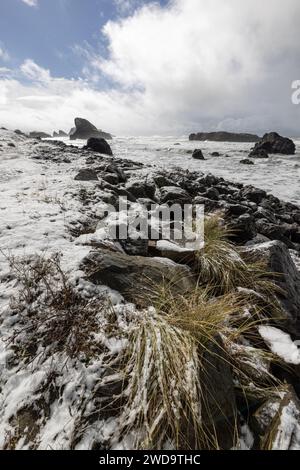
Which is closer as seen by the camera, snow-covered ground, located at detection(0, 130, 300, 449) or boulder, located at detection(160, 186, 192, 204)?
snow-covered ground, located at detection(0, 130, 300, 449)

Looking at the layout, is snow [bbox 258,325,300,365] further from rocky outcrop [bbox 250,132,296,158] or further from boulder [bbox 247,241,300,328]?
rocky outcrop [bbox 250,132,296,158]

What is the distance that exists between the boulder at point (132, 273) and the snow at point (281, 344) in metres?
0.80

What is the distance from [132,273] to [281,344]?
1478mm

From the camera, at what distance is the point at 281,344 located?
7.45 feet

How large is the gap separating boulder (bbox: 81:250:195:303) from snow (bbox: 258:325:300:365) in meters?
0.80

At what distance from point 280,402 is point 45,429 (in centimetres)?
151

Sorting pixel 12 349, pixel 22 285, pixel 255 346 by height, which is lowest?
pixel 255 346

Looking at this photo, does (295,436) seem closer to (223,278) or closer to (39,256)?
(223,278)

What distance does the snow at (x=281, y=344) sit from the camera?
7.02ft

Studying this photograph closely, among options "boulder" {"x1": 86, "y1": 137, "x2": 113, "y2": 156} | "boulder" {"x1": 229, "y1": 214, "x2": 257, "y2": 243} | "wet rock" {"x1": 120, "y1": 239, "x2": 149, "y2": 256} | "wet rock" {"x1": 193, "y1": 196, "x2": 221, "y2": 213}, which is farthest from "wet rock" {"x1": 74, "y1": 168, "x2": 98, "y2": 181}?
"boulder" {"x1": 86, "y1": 137, "x2": 113, "y2": 156}

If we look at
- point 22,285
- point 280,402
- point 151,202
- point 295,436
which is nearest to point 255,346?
point 280,402

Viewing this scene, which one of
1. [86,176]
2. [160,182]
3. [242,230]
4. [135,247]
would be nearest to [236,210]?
[242,230]

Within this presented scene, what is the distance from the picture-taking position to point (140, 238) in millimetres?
3637

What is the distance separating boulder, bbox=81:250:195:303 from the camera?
2508mm
